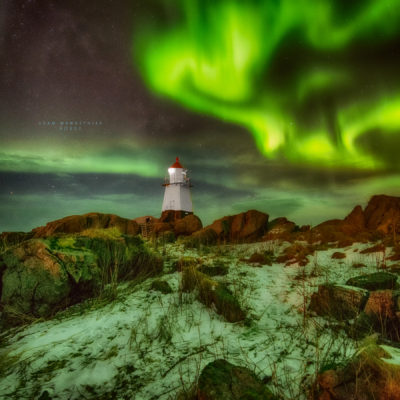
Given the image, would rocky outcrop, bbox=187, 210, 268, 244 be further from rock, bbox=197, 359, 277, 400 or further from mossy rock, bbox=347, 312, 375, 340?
rock, bbox=197, 359, 277, 400

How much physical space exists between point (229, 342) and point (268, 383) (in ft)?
2.84

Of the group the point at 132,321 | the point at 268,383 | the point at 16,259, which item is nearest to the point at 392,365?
the point at 268,383

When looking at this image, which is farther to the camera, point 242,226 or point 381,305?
point 242,226

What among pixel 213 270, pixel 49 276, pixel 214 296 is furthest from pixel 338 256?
pixel 49 276

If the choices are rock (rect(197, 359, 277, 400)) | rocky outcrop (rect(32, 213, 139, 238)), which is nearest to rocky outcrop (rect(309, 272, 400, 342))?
rock (rect(197, 359, 277, 400))

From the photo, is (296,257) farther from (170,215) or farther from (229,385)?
(170,215)

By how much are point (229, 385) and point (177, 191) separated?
105 feet

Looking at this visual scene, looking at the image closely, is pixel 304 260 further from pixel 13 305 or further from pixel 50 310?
pixel 13 305

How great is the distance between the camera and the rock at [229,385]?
1823 mm

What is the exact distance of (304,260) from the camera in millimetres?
8102

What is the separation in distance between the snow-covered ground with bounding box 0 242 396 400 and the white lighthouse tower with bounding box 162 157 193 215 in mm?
28239

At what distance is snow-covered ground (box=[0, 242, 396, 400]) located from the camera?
2424 mm

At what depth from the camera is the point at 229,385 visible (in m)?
1.90

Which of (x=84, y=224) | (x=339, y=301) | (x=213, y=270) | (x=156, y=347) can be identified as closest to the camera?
(x=156, y=347)
